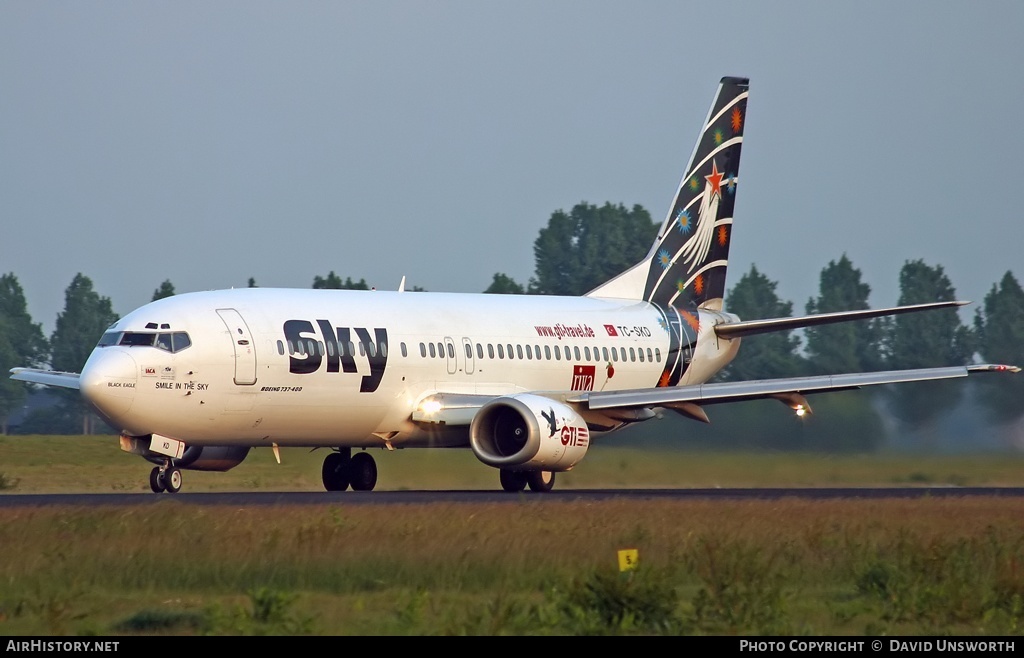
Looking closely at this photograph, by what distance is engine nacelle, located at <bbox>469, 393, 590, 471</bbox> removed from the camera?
29906mm

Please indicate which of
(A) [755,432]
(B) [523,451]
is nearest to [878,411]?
(A) [755,432]

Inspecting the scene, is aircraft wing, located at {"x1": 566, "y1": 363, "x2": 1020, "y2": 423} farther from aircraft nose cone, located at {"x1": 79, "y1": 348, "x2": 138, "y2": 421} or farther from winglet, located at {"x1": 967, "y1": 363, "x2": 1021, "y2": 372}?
aircraft nose cone, located at {"x1": 79, "y1": 348, "x2": 138, "y2": 421}

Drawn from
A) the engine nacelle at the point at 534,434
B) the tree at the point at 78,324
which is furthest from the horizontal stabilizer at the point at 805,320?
the tree at the point at 78,324

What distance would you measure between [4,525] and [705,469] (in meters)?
18.2

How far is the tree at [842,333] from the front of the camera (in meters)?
43.0

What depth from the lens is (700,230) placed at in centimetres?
3912

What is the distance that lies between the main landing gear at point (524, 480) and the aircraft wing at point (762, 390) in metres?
1.97

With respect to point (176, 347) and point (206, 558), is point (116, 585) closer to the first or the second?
point (206, 558)

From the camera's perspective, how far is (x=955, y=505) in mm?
25172

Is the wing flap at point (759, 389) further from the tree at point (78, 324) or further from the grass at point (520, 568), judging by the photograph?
the tree at point (78, 324)

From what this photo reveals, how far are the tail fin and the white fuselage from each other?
1903 mm

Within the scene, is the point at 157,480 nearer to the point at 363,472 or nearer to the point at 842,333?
the point at 363,472

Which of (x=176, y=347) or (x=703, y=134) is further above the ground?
(x=703, y=134)

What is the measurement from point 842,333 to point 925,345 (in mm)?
15540
